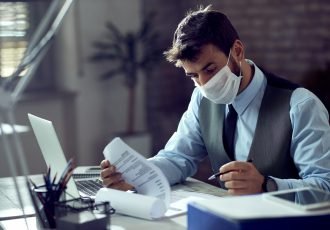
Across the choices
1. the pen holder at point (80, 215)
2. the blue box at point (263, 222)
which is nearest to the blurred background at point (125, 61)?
the pen holder at point (80, 215)

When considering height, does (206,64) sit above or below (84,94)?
above

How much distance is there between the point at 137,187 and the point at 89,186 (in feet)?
0.99

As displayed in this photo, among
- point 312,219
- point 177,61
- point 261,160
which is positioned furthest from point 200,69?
point 312,219

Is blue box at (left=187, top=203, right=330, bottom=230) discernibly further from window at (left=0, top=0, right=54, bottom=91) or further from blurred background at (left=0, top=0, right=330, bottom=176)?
window at (left=0, top=0, right=54, bottom=91)

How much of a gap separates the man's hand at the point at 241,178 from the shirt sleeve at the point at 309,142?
8 cm

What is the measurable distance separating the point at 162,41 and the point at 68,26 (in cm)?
70

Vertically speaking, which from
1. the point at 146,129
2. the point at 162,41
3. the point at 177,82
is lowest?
the point at 146,129

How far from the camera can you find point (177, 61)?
2.01 m

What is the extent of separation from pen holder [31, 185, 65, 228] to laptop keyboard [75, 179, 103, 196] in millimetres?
446

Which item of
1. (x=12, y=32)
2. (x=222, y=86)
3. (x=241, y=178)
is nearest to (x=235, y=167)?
(x=241, y=178)

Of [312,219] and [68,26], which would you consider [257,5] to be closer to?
[68,26]

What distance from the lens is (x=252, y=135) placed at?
2092 mm

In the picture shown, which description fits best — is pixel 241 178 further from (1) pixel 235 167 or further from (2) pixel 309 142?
(2) pixel 309 142

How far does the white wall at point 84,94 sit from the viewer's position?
4.35m
